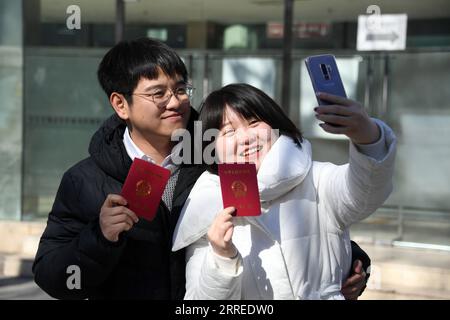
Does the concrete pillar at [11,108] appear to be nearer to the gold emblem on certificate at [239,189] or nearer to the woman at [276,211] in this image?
the woman at [276,211]

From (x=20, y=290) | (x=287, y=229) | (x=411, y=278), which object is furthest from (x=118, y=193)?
(x=20, y=290)

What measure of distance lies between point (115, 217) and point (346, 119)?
2.35ft

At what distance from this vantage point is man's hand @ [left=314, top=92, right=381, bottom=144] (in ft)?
6.12

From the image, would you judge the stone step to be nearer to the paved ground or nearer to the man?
the paved ground

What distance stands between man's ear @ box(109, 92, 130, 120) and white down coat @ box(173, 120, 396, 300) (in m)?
0.42

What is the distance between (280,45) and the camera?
789 centimetres

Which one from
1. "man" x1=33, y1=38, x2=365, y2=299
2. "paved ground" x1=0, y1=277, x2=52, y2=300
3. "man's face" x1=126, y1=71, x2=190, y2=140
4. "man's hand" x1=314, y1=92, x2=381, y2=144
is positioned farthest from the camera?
"paved ground" x1=0, y1=277, x2=52, y2=300

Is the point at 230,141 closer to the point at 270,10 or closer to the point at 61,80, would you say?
the point at 270,10

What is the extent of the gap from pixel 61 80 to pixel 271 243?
6.72 m

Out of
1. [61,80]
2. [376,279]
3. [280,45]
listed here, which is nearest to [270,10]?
[280,45]

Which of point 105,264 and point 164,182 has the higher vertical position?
point 164,182

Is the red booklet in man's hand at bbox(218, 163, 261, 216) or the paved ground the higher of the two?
the red booklet in man's hand at bbox(218, 163, 261, 216)

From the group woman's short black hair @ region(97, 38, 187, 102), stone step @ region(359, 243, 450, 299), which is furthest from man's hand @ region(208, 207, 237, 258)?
stone step @ region(359, 243, 450, 299)

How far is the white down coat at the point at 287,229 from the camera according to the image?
79.2 inches
